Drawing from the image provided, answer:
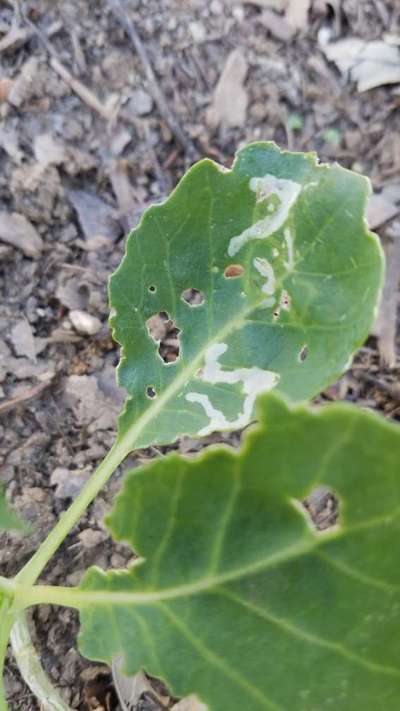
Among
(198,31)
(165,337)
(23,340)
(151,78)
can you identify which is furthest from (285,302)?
(198,31)

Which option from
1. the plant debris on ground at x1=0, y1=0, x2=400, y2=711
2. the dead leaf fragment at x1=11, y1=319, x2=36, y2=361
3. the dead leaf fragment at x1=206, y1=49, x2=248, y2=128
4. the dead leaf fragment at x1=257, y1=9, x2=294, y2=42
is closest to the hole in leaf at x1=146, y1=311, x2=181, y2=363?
the plant debris on ground at x1=0, y1=0, x2=400, y2=711

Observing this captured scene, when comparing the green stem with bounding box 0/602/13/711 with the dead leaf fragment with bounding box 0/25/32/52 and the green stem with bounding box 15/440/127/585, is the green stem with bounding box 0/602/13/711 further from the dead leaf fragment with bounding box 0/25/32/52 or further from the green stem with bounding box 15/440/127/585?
the dead leaf fragment with bounding box 0/25/32/52

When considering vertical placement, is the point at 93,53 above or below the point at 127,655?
above

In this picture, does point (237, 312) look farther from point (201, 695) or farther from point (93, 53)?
point (93, 53)

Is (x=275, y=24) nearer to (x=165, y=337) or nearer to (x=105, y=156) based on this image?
(x=105, y=156)

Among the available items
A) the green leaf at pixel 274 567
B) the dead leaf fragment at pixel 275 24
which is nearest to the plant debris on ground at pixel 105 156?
the dead leaf fragment at pixel 275 24

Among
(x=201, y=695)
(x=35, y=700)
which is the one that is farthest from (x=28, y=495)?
(x=201, y=695)

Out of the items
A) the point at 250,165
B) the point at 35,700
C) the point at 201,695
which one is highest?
the point at 250,165
